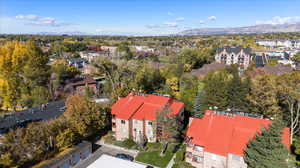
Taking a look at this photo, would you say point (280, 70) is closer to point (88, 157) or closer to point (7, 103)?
point (88, 157)

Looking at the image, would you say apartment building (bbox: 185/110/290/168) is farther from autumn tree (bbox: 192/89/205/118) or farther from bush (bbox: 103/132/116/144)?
autumn tree (bbox: 192/89/205/118)

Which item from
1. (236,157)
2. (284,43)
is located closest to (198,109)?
(236,157)

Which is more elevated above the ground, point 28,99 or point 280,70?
point 280,70

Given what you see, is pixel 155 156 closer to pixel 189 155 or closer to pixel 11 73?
pixel 189 155

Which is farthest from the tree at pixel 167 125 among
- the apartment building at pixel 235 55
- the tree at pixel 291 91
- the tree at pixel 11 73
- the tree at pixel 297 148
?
the apartment building at pixel 235 55

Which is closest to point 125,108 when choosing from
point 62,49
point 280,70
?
point 280,70

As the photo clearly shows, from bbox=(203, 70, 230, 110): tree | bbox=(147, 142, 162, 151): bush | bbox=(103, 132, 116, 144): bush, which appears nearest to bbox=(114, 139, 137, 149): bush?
bbox=(103, 132, 116, 144): bush
